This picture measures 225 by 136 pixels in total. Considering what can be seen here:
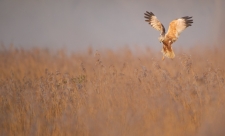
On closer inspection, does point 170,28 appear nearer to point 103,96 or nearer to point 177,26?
point 177,26

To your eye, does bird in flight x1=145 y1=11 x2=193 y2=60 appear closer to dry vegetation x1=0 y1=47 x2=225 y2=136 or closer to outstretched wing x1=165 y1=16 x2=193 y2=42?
outstretched wing x1=165 y1=16 x2=193 y2=42

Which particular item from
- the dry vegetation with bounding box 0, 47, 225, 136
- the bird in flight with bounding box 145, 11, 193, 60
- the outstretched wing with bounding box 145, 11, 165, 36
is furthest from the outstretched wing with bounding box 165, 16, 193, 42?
the dry vegetation with bounding box 0, 47, 225, 136

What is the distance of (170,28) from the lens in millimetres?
3369

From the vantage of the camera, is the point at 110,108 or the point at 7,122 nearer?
the point at 7,122

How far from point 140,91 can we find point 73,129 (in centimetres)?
91

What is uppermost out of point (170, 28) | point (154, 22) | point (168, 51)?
point (154, 22)

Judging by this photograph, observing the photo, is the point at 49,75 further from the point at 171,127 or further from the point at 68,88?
the point at 171,127

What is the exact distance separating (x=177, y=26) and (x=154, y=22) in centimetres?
31

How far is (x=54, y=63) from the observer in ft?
10.9

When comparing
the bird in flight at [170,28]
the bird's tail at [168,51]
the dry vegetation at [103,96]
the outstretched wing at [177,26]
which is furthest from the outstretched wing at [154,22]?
the dry vegetation at [103,96]

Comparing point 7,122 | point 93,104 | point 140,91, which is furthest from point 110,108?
point 7,122

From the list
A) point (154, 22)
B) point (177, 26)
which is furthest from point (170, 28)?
point (154, 22)

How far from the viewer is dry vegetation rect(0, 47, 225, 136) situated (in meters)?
2.67

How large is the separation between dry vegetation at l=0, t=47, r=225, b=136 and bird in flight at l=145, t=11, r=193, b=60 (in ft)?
0.59
